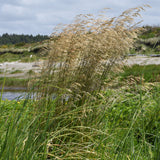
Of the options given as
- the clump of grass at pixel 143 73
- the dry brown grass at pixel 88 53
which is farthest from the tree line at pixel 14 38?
the dry brown grass at pixel 88 53

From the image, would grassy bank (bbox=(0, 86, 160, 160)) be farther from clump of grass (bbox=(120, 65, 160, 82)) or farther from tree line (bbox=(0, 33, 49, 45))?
tree line (bbox=(0, 33, 49, 45))

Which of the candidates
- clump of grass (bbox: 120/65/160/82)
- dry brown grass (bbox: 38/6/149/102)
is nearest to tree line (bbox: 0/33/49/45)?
clump of grass (bbox: 120/65/160/82)

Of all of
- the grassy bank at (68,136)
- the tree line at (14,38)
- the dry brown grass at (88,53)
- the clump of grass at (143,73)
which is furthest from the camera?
the tree line at (14,38)

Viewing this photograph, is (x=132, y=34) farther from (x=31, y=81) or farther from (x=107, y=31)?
(x=31, y=81)

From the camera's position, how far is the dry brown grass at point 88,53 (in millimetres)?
2730

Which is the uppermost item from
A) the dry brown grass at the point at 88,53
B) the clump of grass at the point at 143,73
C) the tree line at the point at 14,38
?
the tree line at the point at 14,38

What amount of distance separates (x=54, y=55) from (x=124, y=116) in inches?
63.6

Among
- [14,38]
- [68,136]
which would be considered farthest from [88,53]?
[14,38]

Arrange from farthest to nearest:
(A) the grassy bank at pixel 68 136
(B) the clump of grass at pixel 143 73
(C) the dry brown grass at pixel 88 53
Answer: (B) the clump of grass at pixel 143 73, (C) the dry brown grass at pixel 88 53, (A) the grassy bank at pixel 68 136

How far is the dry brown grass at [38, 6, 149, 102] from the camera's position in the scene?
273 centimetres

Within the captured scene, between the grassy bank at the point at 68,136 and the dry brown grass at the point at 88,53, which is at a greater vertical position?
the dry brown grass at the point at 88,53

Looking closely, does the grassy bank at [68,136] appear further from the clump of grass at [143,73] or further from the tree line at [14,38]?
the tree line at [14,38]

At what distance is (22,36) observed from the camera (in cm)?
5603

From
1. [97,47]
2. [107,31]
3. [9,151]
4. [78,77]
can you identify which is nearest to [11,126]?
[9,151]
